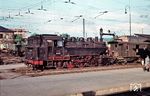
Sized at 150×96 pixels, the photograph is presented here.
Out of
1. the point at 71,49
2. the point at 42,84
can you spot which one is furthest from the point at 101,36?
the point at 42,84

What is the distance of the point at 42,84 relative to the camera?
17578mm

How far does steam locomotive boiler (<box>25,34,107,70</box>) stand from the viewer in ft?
89.0

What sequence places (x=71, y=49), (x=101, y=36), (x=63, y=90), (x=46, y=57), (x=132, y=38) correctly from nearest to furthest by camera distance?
(x=63, y=90) < (x=46, y=57) < (x=71, y=49) < (x=101, y=36) < (x=132, y=38)

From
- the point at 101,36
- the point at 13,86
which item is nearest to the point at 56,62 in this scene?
the point at 101,36

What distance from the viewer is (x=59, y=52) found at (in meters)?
28.1

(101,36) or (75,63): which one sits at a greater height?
(101,36)

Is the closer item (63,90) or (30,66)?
(63,90)

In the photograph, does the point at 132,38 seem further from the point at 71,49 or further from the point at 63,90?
the point at 63,90

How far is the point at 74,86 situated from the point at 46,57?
10.8 m

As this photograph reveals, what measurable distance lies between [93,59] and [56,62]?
488cm

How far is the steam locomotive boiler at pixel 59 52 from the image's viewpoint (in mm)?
27141

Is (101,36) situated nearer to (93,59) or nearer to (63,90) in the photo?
(93,59)

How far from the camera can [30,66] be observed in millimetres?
27953

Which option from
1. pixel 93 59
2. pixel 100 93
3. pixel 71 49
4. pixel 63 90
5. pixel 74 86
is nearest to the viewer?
pixel 100 93
